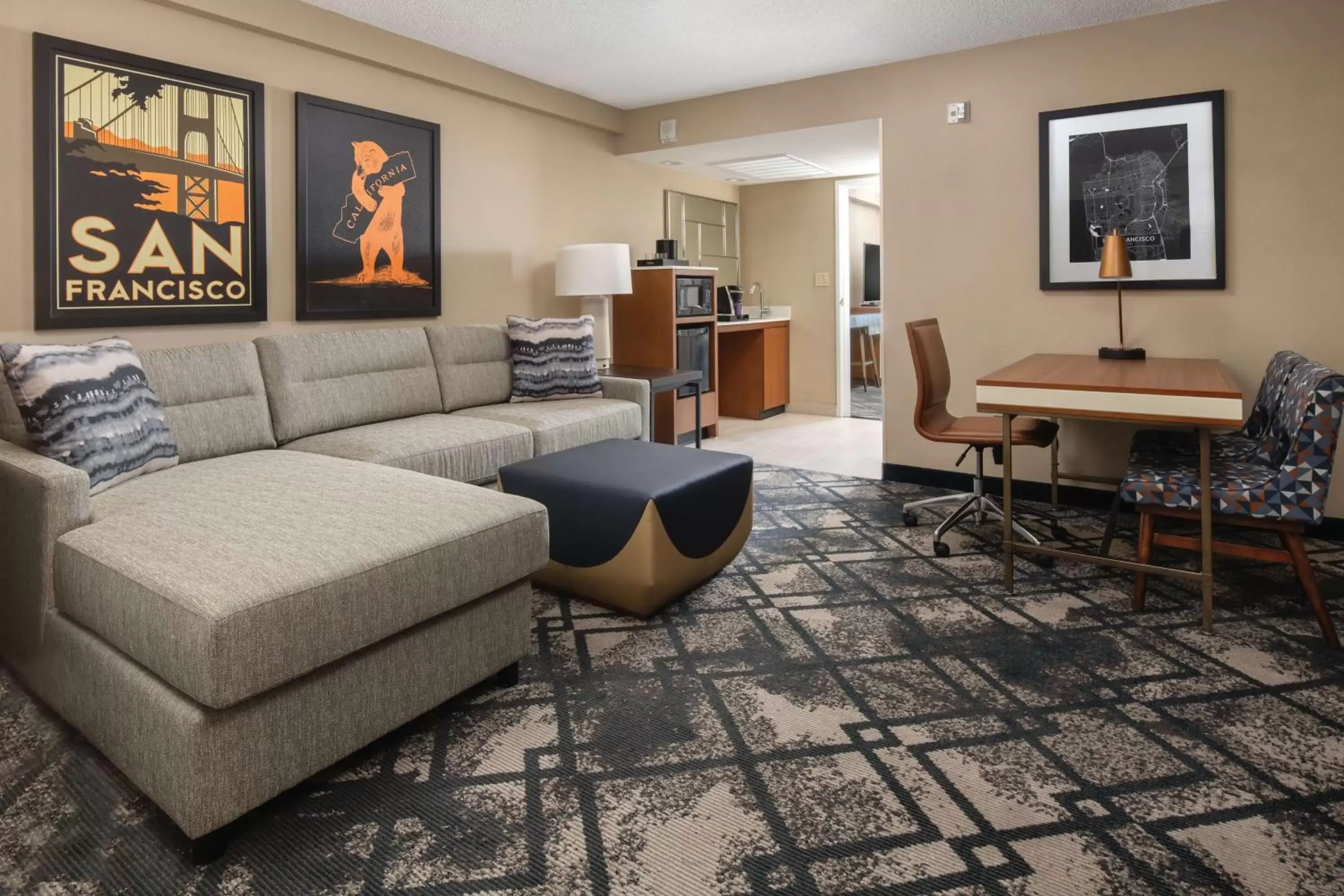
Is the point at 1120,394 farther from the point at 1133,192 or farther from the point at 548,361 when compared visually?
the point at 548,361

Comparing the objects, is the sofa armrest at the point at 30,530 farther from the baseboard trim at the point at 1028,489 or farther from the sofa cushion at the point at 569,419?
the baseboard trim at the point at 1028,489

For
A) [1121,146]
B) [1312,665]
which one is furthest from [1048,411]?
[1121,146]

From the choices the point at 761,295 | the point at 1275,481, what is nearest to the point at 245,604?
the point at 1275,481

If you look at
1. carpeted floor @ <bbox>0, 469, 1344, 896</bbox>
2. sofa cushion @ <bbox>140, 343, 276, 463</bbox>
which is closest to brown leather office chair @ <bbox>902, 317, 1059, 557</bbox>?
carpeted floor @ <bbox>0, 469, 1344, 896</bbox>

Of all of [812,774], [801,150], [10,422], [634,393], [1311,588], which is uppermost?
[801,150]

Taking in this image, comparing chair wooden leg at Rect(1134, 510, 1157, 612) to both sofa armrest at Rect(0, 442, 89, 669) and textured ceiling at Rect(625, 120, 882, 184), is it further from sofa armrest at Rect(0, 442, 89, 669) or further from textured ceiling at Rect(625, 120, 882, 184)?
sofa armrest at Rect(0, 442, 89, 669)

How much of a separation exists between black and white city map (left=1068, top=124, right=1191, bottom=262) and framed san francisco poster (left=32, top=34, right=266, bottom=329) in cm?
374

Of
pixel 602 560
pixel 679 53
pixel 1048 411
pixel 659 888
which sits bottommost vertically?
pixel 659 888

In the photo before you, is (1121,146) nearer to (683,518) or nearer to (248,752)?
(683,518)

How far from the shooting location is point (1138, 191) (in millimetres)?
3758

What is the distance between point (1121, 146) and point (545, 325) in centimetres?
289

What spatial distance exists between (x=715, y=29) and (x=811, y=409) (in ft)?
12.1

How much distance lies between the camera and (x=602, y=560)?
254 cm

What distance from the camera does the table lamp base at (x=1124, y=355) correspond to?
3547 mm
